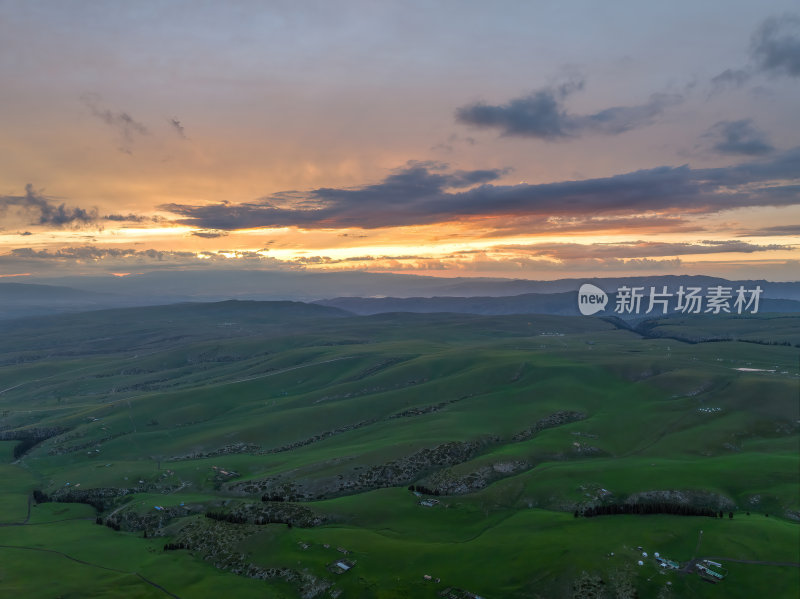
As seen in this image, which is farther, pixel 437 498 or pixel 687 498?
pixel 437 498

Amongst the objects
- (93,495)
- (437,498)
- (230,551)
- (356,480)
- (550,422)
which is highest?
(550,422)

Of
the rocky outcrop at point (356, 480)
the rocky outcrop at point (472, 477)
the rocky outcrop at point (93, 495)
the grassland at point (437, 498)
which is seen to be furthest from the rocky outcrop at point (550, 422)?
the rocky outcrop at point (93, 495)

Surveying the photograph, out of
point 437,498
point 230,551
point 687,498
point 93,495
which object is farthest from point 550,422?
point 93,495

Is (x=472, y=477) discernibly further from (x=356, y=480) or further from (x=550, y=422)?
(x=550, y=422)

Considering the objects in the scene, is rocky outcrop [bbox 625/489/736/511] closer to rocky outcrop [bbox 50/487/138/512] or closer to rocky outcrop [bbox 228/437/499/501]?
rocky outcrop [bbox 228/437/499/501]

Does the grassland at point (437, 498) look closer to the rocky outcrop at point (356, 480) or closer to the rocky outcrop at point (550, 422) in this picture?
the rocky outcrop at point (356, 480)

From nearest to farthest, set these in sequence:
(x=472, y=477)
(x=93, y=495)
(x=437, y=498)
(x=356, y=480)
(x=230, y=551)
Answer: (x=230, y=551) < (x=437, y=498) < (x=472, y=477) < (x=356, y=480) < (x=93, y=495)

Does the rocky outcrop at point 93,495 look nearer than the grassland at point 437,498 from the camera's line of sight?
No

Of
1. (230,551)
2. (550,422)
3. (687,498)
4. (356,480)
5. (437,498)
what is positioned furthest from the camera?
(550,422)

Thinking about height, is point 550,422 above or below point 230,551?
above

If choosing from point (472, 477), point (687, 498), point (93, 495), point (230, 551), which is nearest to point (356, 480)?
point (472, 477)

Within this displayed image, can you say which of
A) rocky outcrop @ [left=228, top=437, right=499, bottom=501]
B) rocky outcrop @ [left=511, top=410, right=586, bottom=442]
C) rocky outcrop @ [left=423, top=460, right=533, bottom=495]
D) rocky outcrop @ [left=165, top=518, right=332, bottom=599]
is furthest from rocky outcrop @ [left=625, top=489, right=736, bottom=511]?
rocky outcrop @ [left=165, top=518, right=332, bottom=599]

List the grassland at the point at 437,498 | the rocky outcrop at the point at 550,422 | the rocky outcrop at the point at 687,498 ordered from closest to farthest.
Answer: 1. the grassland at the point at 437,498
2. the rocky outcrop at the point at 687,498
3. the rocky outcrop at the point at 550,422

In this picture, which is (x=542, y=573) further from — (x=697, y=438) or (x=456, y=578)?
(x=697, y=438)
